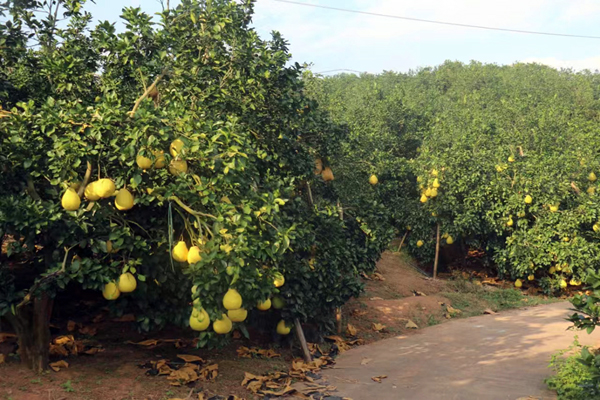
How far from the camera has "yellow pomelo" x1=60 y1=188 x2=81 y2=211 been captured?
4672 millimetres

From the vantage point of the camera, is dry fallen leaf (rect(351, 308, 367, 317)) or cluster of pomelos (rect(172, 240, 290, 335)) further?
dry fallen leaf (rect(351, 308, 367, 317))

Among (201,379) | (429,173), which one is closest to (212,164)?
(201,379)

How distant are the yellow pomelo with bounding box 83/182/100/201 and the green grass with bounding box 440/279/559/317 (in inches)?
353

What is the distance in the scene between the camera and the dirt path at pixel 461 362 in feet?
22.3

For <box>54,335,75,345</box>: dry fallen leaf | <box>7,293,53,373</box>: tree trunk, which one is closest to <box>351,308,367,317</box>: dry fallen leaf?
<box>54,335,75,345</box>: dry fallen leaf

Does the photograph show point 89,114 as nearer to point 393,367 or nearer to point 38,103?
point 38,103

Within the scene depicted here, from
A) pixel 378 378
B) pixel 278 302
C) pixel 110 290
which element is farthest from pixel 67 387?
pixel 378 378

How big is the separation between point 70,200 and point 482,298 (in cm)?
1080

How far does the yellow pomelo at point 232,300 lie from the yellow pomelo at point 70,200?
1.49 metres

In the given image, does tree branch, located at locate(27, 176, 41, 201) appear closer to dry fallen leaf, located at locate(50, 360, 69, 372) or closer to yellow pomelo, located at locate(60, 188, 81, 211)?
yellow pomelo, located at locate(60, 188, 81, 211)

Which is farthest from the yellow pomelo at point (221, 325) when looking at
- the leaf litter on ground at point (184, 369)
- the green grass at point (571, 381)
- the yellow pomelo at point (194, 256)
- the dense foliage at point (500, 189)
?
the dense foliage at point (500, 189)

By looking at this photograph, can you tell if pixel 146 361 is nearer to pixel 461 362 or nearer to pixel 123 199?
pixel 123 199

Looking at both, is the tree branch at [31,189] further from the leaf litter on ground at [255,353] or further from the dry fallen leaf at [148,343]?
the leaf litter on ground at [255,353]

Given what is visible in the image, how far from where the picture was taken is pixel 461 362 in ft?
26.5
